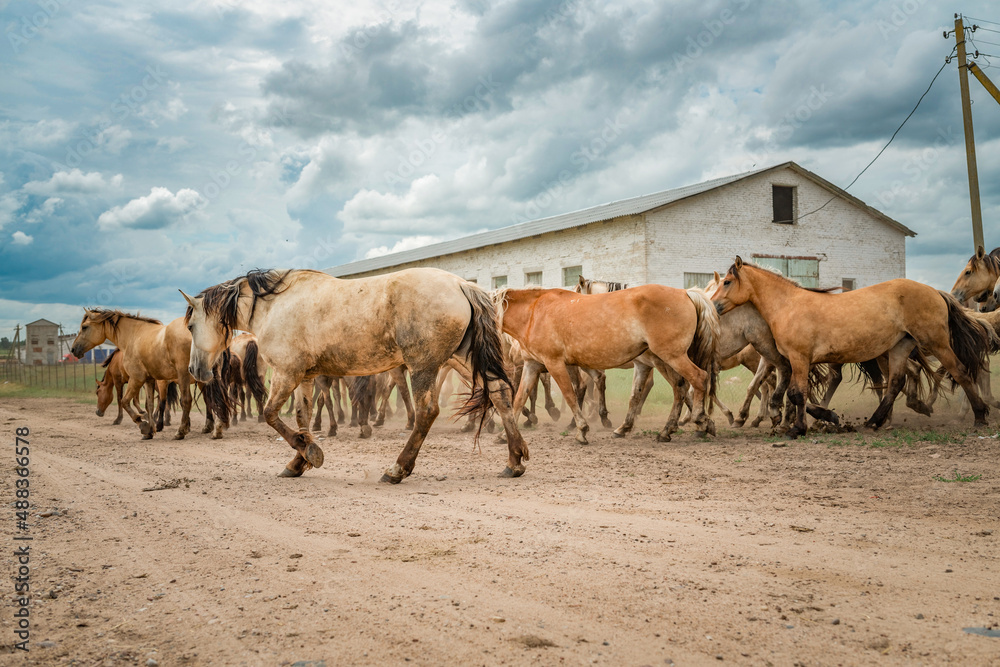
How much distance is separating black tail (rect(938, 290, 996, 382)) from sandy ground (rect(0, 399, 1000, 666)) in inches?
92.8

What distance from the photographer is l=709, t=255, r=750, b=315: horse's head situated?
32.1 feet

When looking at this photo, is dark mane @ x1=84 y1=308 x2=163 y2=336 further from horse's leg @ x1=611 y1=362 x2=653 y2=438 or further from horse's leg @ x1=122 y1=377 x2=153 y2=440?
horse's leg @ x1=611 y1=362 x2=653 y2=438

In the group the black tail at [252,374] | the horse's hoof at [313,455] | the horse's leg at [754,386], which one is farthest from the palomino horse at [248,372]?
the horse's leg at [754,386]

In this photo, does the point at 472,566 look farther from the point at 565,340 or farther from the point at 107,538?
the point at 565,340

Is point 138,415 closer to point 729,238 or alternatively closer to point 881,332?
point 881,332

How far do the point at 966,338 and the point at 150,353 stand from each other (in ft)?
44.5

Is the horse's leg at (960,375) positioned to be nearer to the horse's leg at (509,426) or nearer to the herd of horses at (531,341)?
the herd of horses at (531,341)

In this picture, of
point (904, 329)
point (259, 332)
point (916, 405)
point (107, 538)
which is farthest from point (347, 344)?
point (916, 405)

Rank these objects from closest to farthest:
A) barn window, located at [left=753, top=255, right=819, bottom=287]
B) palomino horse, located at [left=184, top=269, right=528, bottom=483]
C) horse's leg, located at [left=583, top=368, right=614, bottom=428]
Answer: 1. palomino horse, located at [left=184, top=269, right=528, bottom=483]
2. horse's leg, located at [left=583, top=368, right=614, bottom=428]
3. barn window, located at [left=753, top=255, right=819, bottom=287]

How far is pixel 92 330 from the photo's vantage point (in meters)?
13.6

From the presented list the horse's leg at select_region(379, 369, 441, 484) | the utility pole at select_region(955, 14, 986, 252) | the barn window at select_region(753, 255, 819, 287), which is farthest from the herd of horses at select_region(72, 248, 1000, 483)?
the barn window at select_region(753, 255, 819, 287)

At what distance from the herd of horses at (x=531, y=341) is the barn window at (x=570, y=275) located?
11.1m

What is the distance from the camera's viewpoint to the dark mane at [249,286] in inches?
283

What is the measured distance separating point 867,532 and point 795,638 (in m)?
1.95
